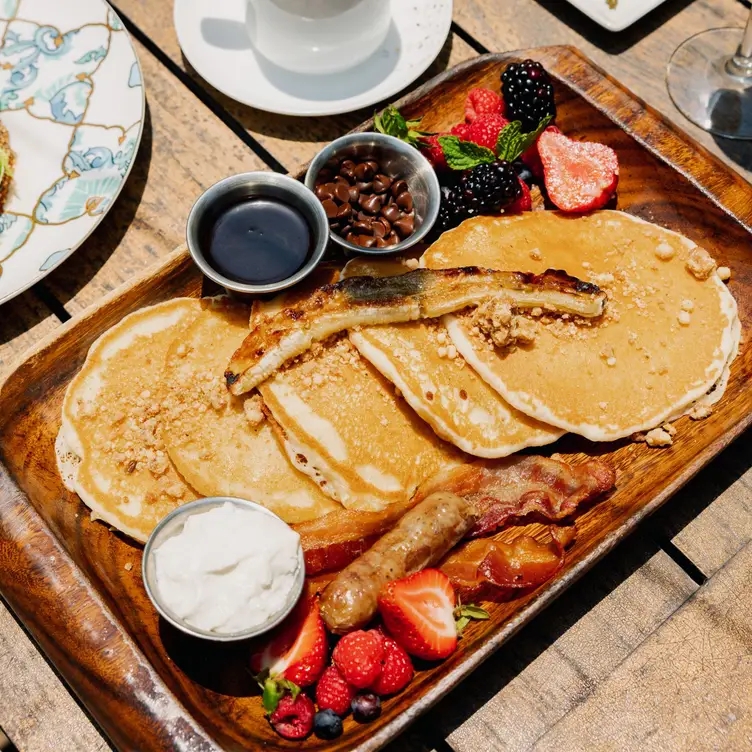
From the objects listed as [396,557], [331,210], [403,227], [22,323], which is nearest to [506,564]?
[396,557]

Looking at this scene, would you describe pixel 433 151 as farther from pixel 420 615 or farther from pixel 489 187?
pixel 420 615

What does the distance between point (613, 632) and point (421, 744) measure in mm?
600

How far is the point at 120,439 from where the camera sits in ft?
6.69

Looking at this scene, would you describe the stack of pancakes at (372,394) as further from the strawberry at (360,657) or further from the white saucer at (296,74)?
the white saucer at (296,74)

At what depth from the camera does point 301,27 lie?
8.04 feet

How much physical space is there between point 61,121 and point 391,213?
45.4 inches

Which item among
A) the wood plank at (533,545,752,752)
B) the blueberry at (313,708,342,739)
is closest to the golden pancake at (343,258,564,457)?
the wood plank at (533,545,752,752)

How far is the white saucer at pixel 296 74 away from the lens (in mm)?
2623

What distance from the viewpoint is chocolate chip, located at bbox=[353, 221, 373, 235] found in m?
2.24

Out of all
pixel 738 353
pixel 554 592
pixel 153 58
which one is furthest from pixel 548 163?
pixel 153 58

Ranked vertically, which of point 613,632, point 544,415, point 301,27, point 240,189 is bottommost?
point 613,632

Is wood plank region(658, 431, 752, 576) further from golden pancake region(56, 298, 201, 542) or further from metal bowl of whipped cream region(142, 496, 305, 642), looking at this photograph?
golden pancake region(56, 298, 201, 542)

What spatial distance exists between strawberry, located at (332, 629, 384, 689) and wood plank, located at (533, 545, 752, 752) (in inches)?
20.3

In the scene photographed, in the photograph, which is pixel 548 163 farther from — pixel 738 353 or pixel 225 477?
pixel 225 477
